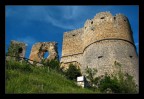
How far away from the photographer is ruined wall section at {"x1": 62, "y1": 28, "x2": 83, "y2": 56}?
24906 mm

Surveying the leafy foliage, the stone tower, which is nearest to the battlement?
the stone tower

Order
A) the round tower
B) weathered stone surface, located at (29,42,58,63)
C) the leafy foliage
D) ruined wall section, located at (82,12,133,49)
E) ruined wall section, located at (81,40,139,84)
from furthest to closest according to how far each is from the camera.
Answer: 1. weathered stone surface, located at (29,42,58,63)
2. ruined wall section, located at (82,12,133,49)
3. the round tower
4. ruined wall section, located at (81,40,139,84)
5. the leafy foliage

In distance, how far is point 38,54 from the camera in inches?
1052

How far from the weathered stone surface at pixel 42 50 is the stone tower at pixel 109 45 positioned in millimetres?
5207

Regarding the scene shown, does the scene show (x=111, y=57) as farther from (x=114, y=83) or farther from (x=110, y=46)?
(x=114, y=83)

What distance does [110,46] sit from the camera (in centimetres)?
2011

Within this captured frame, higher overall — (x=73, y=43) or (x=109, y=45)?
(x=73, y=43)

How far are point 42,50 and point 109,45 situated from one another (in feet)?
29.9

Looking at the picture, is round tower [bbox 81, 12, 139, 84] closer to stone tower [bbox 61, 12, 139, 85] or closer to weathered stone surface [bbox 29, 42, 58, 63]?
stone tower [bbox 61, 12, 139, 85]

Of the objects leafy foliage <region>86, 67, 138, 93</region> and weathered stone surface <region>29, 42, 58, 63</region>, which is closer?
leafy foliage <region>86, 67, 138, 93</region>

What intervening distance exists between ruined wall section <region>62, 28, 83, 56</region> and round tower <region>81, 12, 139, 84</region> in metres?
2.97

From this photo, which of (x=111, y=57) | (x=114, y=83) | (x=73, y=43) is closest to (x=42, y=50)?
(x=73, y=43)

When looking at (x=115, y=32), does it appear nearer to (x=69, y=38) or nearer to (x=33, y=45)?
(x=69, y=38)
